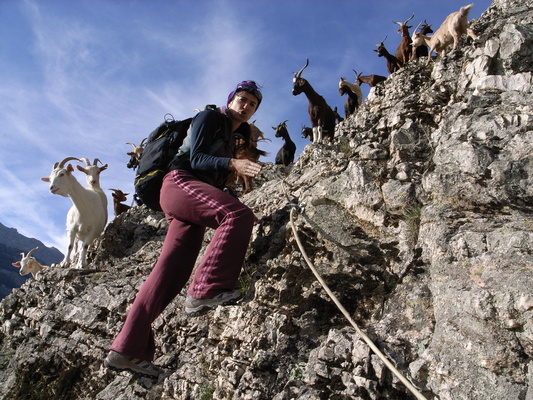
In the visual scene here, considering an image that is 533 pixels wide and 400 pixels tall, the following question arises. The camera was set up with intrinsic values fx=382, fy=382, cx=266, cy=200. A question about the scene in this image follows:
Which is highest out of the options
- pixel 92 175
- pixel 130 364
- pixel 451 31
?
pixel 451 31

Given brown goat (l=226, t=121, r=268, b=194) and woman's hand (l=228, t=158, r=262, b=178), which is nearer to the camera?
woman's hand (l=228, t=158, r=262, b=178)

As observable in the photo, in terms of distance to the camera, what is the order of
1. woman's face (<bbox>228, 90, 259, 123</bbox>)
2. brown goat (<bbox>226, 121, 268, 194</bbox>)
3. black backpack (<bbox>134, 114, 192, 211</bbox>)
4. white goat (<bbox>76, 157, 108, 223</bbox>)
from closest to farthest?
black backpack (<bbox>134, 114, 192, 211</bbox>), woman's face (<bbox>228, 90, 259, 123</bbox>), brown goat (<bbox>226, 121, 268, 194</bbox>), white goat (<bbox>76, 157, 108, 223</bbox>)

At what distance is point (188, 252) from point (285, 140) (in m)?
9.92

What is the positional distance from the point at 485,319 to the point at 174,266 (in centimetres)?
229

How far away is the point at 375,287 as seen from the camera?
112 inches

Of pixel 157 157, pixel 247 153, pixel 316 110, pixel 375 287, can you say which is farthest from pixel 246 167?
pixel 316 110

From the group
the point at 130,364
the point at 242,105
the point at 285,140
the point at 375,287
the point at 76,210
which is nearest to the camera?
the point at 375,287

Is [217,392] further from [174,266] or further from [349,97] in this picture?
[349,97]

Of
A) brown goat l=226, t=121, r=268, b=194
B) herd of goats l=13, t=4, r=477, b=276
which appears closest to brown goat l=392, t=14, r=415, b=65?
herd of goats l=13, t=4, r=477, b=276

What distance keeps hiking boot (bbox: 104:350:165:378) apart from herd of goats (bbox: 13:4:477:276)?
2.56m

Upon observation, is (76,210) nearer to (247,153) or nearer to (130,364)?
(247,153)

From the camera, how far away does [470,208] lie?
281 cm

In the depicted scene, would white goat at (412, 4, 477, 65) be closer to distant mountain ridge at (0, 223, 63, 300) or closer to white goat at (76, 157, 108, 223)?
white goat at (76, 157, 108, 223)

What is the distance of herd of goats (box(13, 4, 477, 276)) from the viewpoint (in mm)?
6902
